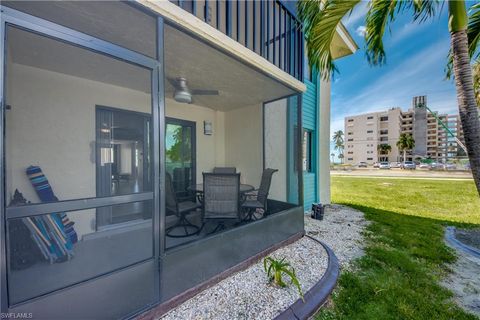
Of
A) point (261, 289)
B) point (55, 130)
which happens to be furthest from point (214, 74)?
point (261, 289)

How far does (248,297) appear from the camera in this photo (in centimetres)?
220

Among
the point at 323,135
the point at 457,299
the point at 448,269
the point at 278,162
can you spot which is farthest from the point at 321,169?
the point at 457,299

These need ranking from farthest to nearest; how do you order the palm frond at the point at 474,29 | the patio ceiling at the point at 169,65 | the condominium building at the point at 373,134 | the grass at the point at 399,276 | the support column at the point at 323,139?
the condominium building at the point at 373,134 < the support column at the point at 323,139 < the palm frond at the point at 474,29 < the patio ceiling at the point at 169,65 < the grass at the point at 399,276

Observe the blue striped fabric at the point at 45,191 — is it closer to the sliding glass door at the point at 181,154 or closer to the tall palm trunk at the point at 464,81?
the sliding glass door at the point at 181,154

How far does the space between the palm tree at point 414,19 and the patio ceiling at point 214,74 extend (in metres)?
0.93

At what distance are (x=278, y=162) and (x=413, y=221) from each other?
395 cm

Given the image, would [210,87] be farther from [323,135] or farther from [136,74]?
[323,135]

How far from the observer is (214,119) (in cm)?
583

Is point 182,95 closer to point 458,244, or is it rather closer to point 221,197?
point 221,197

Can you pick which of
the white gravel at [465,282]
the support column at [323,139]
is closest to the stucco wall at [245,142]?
the support column at [323,139]

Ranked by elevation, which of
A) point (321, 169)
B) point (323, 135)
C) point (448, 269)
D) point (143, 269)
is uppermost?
point (323, 135)

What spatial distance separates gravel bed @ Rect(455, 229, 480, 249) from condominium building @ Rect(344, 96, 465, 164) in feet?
207

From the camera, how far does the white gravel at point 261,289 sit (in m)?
1.97

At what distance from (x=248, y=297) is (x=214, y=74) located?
3.32 m
